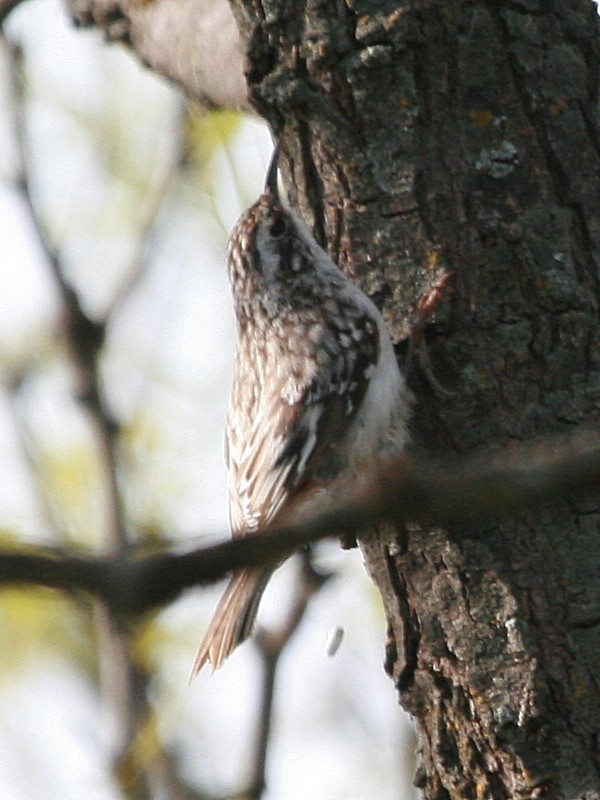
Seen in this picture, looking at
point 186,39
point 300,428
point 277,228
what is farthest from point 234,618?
point 186,39

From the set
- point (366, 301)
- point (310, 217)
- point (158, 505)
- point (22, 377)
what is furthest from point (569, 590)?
point (22, 377)

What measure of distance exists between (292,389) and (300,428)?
18 centimetres

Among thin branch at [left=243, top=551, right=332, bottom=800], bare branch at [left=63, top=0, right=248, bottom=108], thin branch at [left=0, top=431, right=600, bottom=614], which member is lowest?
thin branch at [left=243, top=551, right=332, bottom=800]

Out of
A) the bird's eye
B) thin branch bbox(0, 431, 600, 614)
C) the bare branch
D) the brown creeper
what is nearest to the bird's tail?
the brown creeper

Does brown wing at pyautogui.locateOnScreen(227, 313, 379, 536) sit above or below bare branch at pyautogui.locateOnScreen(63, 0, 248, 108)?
below

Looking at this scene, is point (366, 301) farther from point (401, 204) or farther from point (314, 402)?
point (314, 402)

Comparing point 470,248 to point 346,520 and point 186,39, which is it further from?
point 346,520

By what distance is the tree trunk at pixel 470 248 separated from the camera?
283 cm

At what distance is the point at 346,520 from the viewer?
1098 mm

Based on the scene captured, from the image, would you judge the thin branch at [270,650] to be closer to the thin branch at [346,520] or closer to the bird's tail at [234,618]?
the bird's tail at [234,618]

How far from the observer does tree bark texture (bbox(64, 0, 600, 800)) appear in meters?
2.83

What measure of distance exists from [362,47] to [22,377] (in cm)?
275

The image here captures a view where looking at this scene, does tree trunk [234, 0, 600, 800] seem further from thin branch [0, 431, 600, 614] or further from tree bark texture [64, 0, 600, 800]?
thin branch [0, 431, 600, 614]

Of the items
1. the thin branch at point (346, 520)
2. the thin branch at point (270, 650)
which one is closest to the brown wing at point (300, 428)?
the thin branch at point (270, 650)
